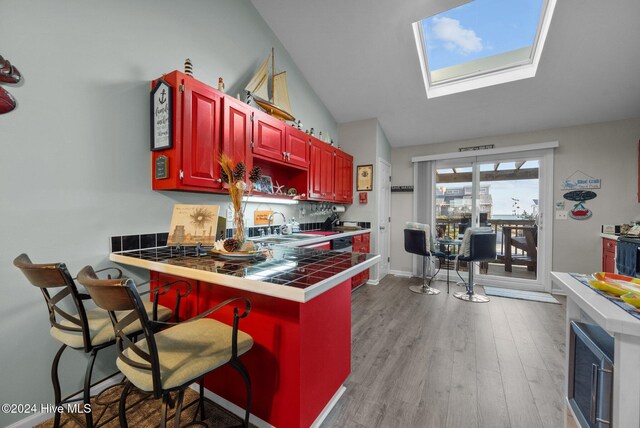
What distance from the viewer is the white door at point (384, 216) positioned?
4.48 meters

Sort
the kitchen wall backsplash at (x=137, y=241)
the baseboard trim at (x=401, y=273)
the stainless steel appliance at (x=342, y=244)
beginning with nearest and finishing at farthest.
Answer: the kitchen wall backsplash at (x=137, y=241) < the stainless steel appliance at (x=342, y=244) < the baseboard trim at (x=401, y=273)

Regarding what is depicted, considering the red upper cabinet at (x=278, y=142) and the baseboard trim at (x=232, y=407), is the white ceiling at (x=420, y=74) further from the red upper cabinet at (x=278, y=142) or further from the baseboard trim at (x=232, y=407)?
the baseboard trim at (x=232, y=407)

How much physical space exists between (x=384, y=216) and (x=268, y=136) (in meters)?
2.84

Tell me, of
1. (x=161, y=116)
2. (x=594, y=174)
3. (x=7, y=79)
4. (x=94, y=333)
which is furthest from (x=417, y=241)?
(x=7, y=79)

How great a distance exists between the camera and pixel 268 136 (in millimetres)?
2641

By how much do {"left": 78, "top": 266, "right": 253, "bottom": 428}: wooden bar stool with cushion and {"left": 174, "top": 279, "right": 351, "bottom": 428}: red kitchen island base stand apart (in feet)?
0.49

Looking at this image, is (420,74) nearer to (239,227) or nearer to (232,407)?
(239,227)

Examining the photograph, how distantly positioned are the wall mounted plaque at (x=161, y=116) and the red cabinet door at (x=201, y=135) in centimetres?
10

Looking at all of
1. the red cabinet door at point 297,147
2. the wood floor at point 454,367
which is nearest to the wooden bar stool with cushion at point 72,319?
the wood floor at point 454,367

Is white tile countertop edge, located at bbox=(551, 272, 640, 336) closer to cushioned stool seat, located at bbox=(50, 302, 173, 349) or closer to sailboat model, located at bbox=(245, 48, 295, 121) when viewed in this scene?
cushioned stool seat, located at bbox=(50, 302, 173, 349)

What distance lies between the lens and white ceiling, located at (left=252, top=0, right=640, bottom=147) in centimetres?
258

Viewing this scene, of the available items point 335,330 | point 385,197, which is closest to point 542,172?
point 385,197

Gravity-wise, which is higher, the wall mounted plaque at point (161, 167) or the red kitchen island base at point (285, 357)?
the wall mounted plaque at point (161, 167)

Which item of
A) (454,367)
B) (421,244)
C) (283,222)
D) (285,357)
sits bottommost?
(454,367)
